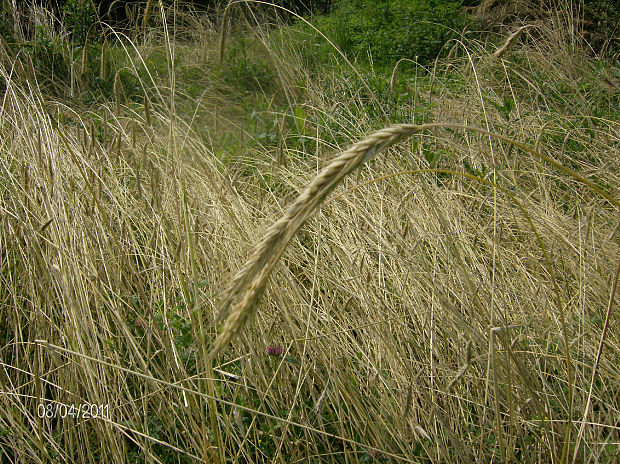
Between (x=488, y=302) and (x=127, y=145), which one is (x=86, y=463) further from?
(x=127, y=145)

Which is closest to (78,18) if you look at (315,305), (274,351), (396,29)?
(396,29)

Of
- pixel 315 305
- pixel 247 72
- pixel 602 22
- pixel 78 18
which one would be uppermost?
pixel 602 22

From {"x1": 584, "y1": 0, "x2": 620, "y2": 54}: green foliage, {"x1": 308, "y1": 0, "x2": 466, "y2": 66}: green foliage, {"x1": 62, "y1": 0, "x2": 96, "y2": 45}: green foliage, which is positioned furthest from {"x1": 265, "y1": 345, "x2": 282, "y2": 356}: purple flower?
{"x1": 584, "y1": 0, "x2": 620, "y2": 54}: green foliage

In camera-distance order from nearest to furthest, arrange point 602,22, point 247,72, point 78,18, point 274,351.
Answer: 1. point 274,351
2. point 247,72
3. point 78,18
4. point 602,22

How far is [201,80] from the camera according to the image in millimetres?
4410

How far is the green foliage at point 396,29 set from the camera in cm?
460

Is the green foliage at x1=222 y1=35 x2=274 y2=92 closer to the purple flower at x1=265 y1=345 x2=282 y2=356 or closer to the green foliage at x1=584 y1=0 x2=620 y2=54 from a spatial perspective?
the green foliage at x1=584 y1=0 x2=620 y2=54

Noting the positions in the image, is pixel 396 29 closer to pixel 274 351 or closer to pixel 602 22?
pixel 602 22

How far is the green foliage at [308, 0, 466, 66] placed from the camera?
4602 millimetres

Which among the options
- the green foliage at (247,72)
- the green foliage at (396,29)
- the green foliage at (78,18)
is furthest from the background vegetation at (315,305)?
the green foliage at (78,18)

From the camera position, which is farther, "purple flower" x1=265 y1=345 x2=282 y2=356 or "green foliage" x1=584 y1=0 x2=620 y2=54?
"green foliage" x1=584 y1=0 x2=620 y2=54

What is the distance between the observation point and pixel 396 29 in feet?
15.7

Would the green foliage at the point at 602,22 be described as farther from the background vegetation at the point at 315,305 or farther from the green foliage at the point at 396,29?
the background vegetation at the point at 315,305

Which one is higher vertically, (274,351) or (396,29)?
(396,29)
